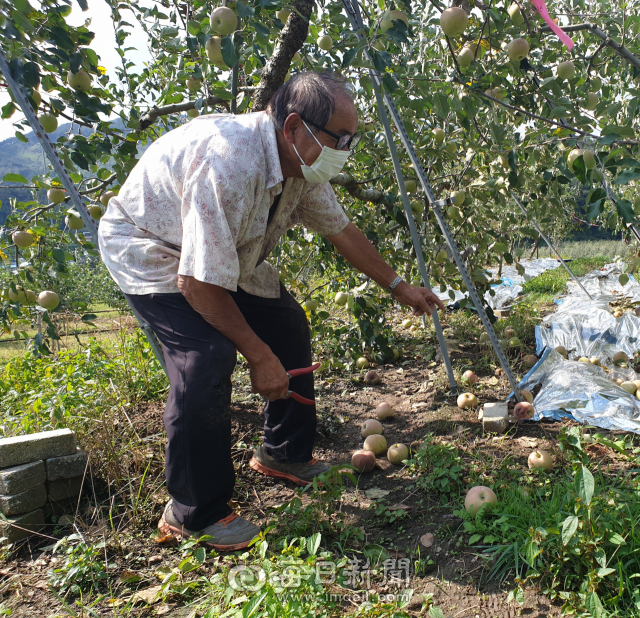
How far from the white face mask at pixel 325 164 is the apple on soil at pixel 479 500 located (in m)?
1.21

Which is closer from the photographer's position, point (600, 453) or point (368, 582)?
point (368, 582)

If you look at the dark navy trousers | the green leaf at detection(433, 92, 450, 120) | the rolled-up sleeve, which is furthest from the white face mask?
the dark navy trousers

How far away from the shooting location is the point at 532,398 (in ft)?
9.16

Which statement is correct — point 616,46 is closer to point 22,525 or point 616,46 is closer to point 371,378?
point 371,378

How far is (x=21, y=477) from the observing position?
181cm

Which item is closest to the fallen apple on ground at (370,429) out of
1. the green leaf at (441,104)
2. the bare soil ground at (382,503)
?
the bare soil ground at (382,503)

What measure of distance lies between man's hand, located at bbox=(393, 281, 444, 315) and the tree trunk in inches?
43.9

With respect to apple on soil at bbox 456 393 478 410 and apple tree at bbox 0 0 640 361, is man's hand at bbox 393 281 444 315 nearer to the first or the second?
apple tree at bbox 0 0 640 361

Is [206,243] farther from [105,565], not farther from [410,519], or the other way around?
[410,519]

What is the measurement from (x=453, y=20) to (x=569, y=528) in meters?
1.87

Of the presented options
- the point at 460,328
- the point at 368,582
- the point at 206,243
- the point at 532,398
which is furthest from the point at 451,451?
the point at 460,328

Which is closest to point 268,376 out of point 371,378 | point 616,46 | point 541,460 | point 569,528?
point 569,528

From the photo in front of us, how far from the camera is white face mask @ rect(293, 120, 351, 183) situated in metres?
1.61

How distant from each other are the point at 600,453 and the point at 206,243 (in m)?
1.82
